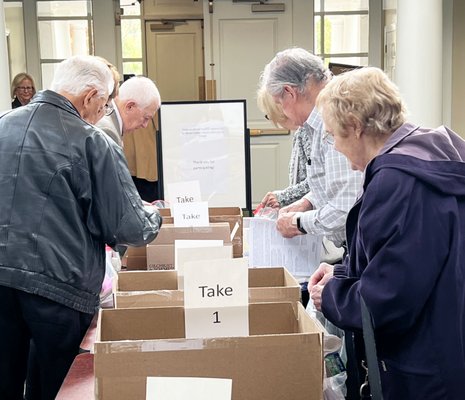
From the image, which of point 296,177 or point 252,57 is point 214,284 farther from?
point 252,57

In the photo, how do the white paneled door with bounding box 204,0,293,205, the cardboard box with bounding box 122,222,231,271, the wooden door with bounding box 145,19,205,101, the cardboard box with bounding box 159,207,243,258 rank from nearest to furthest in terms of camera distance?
the cardboard box with bounding box 122,222,231,271 → the cardboard box with bounding box 159,207,243,258 → the white paneled door with bounding box 204,0,293,205 → the wooden door with bounding box 145,19,205,101

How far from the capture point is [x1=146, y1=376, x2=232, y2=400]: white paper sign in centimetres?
89

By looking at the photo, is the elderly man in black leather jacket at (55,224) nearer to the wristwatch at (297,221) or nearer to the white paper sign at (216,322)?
the wristwatch at (297,221)

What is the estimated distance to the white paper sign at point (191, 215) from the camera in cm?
215

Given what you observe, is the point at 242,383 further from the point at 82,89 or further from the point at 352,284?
the point at 82,89

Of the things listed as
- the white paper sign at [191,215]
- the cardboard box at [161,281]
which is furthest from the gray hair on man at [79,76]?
the cardboard box at [161,281]

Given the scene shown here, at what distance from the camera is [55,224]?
1725 millimetres

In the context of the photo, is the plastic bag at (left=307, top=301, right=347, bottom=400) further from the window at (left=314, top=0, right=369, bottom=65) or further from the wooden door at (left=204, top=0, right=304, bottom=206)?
the window at (left=314, top=0, right=369, bottom=65)

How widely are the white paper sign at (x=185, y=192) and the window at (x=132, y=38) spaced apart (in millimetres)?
5548

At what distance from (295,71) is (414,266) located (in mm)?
1181

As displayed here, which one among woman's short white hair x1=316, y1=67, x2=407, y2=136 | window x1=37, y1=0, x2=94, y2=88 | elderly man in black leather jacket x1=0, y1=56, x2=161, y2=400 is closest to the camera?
woman's short white hair x1=316, y1=67, x2=407, y2=136

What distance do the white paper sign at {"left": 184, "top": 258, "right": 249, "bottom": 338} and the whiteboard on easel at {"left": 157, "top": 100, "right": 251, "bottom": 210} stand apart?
2.40 metres

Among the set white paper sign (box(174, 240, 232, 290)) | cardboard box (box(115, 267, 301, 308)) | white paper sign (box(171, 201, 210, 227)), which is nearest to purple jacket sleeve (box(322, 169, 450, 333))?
cardboard box (box(115, 267, 301, 308))

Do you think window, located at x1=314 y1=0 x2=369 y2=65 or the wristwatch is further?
window, located at x1=314 y1=0 x2=369 y2=65
